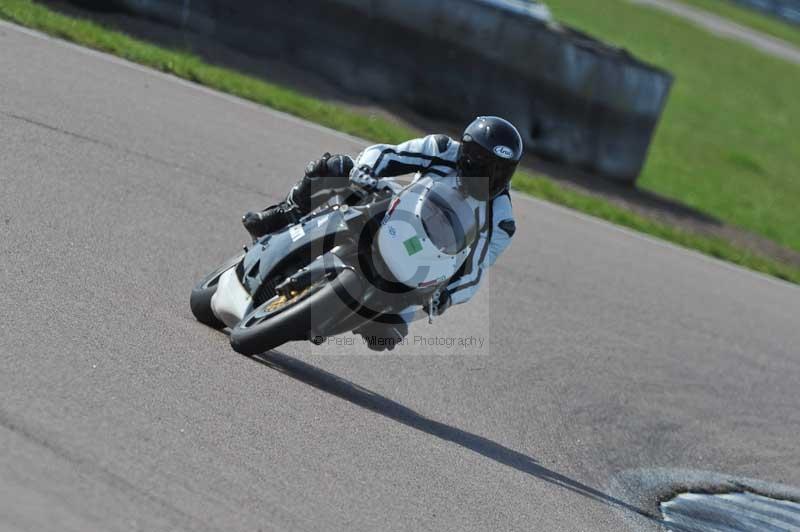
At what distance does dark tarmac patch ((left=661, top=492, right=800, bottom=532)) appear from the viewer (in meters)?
7.18

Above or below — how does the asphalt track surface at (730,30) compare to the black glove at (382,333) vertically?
below

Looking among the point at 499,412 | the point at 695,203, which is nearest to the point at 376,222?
the point at 499,412

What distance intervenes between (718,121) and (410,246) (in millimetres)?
20791

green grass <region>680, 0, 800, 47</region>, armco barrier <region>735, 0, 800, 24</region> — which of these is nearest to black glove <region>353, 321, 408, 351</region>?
green grass <region>680, 0, 800, 47</region>

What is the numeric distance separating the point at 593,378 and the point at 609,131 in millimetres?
7346

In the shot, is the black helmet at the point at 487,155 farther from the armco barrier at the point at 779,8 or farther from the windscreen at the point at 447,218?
the armco barrier at the point at 779,8

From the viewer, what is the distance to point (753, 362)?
1077 cm

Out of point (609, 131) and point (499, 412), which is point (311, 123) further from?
point (499, 412)

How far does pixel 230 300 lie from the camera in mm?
7211

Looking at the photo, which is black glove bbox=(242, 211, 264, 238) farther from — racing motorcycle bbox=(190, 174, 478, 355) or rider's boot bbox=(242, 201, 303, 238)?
racing motorcycle bbox=(190, 174, 478, 355)

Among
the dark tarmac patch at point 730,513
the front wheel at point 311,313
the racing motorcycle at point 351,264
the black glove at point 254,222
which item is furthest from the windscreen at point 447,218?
the dark tarmac patch at point 730,513

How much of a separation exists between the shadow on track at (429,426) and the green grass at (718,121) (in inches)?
438

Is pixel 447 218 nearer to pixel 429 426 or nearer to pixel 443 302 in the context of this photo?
pixel 443 302

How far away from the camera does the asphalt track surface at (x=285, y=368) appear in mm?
5137
